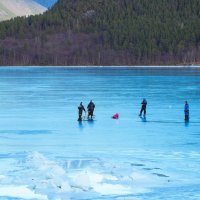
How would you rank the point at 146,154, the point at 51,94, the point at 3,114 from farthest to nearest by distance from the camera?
the point at 51,94 < the point at 3,114 < the point at 146,154

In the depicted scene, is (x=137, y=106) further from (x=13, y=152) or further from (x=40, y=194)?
(x=40, y=194)

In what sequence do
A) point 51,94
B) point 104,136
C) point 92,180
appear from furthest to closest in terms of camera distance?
1. point 51,94
2. point 104,136
3. point 92,180

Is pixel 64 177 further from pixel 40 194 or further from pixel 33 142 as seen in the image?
pixel 33 142

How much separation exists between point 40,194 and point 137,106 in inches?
1393

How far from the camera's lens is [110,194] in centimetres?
2378

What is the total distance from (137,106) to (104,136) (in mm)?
20447

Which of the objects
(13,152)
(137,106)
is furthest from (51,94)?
(13,152)

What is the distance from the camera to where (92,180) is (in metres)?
25.6

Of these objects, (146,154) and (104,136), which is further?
(104,136)

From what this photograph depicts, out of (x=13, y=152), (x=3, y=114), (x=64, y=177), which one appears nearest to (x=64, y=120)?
(x=3, y=114)

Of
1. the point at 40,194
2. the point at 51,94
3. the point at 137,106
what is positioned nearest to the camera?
the point at 40,194

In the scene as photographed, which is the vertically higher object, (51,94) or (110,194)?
(51,94)

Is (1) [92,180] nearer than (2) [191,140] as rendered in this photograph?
Yes

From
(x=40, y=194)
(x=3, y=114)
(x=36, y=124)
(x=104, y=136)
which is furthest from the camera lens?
(x=3, y=114)
